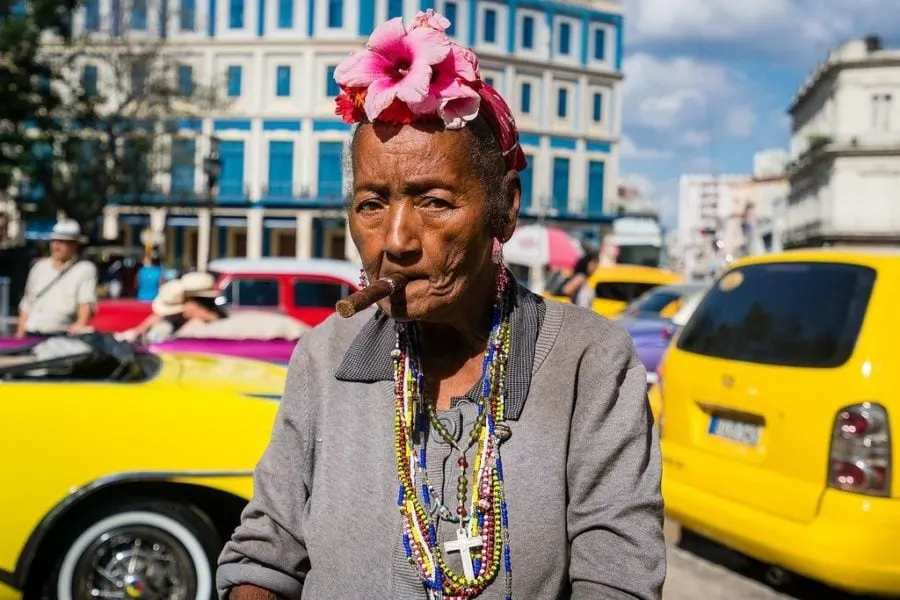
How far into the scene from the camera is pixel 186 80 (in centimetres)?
3130


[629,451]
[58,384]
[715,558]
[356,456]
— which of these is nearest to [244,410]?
[58,384]

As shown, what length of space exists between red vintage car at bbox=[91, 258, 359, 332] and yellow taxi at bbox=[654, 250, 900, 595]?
5.39 meters

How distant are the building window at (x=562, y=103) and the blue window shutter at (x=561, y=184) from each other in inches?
95.8

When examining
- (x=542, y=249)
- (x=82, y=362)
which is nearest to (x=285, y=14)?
(x=542, y=249)

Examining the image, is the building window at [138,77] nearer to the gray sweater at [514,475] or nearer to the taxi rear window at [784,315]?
the taxi rear window at [784,315]

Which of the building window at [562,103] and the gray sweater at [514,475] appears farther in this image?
the building window at [562,103]

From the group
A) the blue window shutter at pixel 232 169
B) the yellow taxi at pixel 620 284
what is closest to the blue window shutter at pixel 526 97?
the blue window shutter at pixel 232 169

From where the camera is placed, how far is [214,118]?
45906 mm

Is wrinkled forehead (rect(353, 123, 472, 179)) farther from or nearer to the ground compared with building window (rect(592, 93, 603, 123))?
nearer to the ground

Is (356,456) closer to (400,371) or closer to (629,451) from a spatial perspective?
(400,371)

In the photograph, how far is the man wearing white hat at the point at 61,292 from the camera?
771cm

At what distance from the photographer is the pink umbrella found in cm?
2133

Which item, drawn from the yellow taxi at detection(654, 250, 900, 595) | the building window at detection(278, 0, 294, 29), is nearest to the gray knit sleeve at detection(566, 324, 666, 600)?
the yellow taxi at detection(654, 250, 900, 595)

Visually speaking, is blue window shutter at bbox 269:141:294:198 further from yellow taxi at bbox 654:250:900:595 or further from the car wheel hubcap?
the car wheel hubcap
